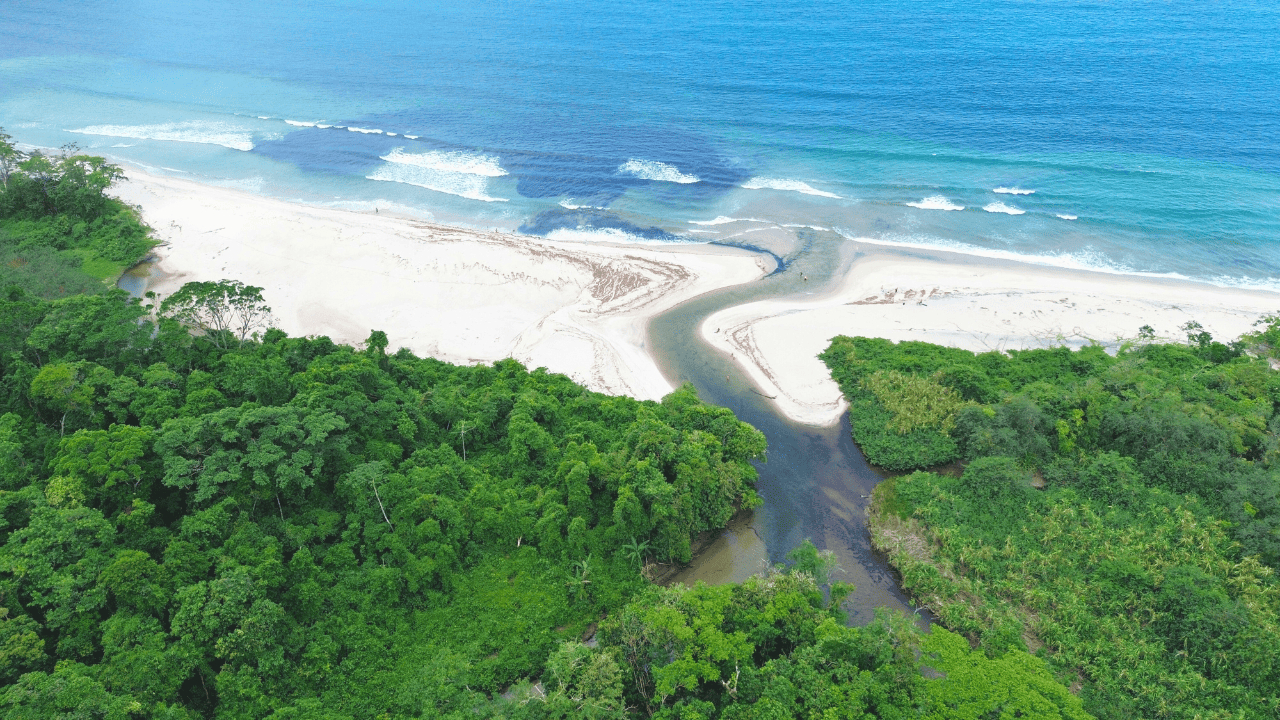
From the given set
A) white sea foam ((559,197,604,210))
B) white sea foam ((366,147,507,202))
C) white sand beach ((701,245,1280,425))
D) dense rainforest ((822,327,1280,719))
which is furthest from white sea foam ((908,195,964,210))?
white sea foam ((366,147,507,202))

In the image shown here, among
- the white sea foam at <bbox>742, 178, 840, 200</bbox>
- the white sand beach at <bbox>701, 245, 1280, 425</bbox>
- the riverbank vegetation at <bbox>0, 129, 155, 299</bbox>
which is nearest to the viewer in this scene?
the white sand beach at <bbox>701, 245, 1280, 425</bbox>

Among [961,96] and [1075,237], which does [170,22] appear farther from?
[1075,237]

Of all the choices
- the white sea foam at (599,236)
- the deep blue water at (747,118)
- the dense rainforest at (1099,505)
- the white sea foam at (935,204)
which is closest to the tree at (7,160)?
the deep blue water at (747,118)

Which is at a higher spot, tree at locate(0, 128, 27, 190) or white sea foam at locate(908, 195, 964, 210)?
white sea foam at locate(908, 195, 964, 210)

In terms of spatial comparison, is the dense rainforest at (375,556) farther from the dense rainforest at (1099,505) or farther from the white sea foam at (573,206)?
the white sea foam at (573,206)

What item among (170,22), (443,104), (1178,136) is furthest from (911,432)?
(170,22)

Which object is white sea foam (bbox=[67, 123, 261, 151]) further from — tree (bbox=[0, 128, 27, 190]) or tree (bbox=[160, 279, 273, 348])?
tree (bbox=[160, 279, 273, 348])
